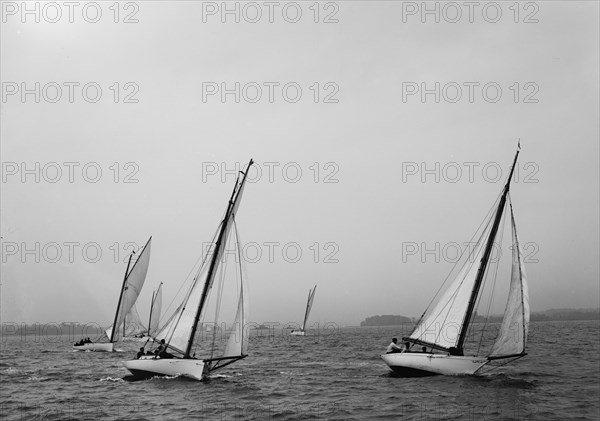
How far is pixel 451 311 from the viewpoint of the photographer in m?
37.5

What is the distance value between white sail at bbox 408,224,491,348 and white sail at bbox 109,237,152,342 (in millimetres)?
39377

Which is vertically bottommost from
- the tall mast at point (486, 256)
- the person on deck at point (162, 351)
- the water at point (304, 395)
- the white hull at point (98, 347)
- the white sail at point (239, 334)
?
the white hull at point (98, 347)

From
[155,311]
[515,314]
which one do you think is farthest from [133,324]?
[515,314]

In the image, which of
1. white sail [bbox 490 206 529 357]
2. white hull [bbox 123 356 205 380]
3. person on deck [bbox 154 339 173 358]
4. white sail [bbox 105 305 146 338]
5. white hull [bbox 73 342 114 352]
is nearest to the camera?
white hull [bbox 123 356 205 380]

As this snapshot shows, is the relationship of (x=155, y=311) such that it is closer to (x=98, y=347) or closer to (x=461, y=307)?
(x=98, y=347)

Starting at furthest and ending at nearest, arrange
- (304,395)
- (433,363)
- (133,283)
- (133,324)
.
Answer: (133,324), (133,283), (433,363), (304,395)

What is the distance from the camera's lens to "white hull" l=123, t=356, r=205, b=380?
33062 millimetres

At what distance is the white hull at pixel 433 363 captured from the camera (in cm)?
3516

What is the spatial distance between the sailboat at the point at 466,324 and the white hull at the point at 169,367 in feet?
41.0

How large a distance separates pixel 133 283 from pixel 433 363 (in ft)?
150

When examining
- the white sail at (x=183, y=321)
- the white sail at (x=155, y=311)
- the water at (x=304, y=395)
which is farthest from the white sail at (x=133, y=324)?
the white sail at (x=183, y=321)

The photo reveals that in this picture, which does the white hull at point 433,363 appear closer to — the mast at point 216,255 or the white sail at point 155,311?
the mast at point 216,255

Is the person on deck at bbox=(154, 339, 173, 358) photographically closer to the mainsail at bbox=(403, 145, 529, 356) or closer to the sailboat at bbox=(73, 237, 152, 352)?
the mainsail at bbox=(403, 145, 529, 356)

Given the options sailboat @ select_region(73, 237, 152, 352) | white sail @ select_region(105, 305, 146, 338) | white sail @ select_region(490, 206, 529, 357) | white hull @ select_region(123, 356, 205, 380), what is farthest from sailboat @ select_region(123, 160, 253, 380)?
white sail @ select_region(105, 305, 146, 338)
